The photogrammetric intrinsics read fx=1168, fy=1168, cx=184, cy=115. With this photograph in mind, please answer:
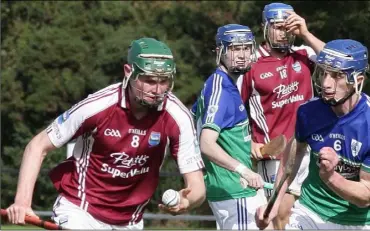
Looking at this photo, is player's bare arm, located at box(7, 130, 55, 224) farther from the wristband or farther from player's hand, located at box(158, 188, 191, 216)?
the wristband

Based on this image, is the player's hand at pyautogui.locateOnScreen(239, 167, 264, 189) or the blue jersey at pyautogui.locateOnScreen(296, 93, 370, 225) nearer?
the blue jersey at pyautogui.locateOnScreen(296, 93, 370, 225)

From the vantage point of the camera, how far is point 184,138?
7.33 meters

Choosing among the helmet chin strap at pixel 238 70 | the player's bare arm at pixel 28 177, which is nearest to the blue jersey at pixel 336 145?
the helmet chin strap at pixel 238 70

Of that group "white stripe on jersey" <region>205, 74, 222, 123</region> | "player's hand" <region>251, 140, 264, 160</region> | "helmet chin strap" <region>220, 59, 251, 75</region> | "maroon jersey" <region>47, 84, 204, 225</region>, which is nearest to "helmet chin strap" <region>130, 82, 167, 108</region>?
"maroon jersey" <region>47, 84, 204, 225</region>

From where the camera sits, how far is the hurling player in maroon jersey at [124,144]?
23.6 ft

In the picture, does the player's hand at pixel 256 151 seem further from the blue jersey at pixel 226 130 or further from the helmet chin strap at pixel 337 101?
the helmet chin strap at pixel 337 101

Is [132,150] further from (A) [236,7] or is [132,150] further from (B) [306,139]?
(A) [236,7]

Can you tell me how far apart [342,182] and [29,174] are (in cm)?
188

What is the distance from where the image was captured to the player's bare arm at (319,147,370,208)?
22.4 ft

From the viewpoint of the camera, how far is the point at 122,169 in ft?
24.1

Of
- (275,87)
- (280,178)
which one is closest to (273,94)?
(275,87)

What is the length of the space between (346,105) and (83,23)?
12.4 meters

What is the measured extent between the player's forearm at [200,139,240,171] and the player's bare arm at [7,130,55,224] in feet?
5.39

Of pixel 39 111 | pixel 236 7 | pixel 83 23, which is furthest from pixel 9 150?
pixel 236 7
